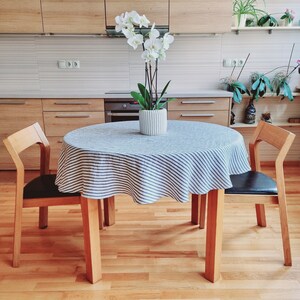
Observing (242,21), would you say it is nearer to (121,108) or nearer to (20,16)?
(121,108)

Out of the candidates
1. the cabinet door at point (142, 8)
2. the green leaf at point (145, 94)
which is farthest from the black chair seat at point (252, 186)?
the cabinet door at point (142, 8)

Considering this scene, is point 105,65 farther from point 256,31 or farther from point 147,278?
point 147,278

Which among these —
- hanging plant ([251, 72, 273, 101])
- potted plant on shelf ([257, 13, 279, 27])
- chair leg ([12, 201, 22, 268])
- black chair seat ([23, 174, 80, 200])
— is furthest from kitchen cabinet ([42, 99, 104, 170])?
potted plant on shelf ([257, 13, 279, 27])

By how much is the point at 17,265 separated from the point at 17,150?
672 millimetres

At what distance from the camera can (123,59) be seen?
332cm

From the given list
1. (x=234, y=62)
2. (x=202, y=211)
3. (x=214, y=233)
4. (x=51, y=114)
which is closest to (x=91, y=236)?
(x=214, y=233)

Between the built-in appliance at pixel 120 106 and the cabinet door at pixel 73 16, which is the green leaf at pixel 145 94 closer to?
the built-in appliance at pixel 120 106

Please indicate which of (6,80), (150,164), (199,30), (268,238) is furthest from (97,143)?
(6,80)

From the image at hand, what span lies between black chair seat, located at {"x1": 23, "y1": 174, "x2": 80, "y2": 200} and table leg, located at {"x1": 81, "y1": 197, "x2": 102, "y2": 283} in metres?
0.20

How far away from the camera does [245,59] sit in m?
3.31

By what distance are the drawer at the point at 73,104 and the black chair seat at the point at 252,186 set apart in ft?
5.66

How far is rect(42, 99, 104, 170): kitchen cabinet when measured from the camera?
2896 mm

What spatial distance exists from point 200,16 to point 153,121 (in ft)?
6.22

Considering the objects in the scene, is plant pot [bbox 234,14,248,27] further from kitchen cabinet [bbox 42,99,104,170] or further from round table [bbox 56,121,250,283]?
round table [bbox 56,121,250,283]
